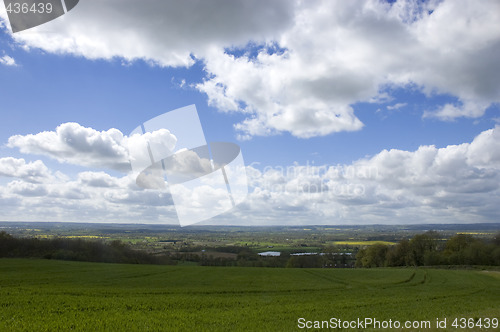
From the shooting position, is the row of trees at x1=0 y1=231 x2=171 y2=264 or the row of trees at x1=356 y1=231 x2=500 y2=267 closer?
the row of trees at x1=0 y1=231 x2=171 y2=264

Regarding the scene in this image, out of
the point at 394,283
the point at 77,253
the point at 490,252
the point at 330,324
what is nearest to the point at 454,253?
the point at 490,252

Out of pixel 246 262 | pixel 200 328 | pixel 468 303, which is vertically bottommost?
pixel 246 262

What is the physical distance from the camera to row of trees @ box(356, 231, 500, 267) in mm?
73031

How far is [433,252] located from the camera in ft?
255

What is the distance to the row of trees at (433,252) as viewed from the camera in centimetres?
7303

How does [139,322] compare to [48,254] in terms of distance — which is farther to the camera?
[48,254]

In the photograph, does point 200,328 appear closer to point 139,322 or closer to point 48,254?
point 139,322

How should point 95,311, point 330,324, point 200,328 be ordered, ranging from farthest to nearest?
point 95,311 < point 330,324 < point 200,328

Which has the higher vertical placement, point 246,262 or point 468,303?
point 468,303

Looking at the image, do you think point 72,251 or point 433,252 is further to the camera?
point 433,252

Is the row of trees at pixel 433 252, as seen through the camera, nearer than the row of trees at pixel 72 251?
No

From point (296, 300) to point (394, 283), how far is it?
824 inches

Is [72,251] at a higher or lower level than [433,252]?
higher

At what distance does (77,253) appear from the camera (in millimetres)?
72438
